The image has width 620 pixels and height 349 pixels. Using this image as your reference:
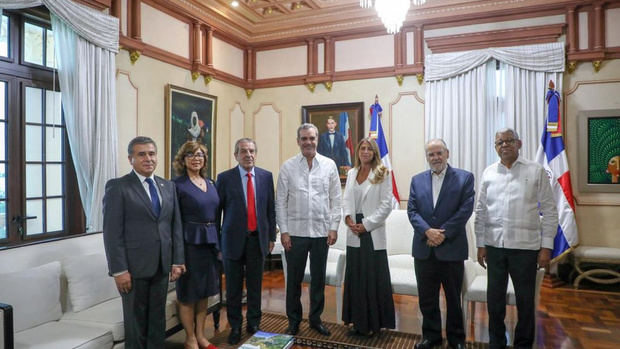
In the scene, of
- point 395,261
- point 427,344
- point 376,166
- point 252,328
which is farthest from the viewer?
point 395,261

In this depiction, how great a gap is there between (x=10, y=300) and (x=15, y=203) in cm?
132

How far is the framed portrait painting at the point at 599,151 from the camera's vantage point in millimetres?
4621

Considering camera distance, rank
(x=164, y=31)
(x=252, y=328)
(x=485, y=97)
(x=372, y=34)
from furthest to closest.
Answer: (x=372, y=34) → (x=485, y=97) → (x=164, y=31) → (x=252, y=328)

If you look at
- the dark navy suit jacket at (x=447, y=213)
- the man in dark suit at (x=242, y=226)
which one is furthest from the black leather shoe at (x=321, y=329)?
the dark navy suit jacket at (x=447, y=213)

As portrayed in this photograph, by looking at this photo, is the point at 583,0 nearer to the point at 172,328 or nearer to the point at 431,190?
the point at 431,190

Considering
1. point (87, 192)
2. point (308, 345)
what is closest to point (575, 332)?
point (308, 345)

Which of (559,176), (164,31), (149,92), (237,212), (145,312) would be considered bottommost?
(145,312)

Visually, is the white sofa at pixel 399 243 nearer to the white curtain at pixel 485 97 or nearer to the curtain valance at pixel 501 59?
the white curtain at pixel 485 97

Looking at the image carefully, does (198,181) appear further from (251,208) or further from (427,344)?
(427,344)

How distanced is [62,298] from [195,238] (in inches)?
35.8

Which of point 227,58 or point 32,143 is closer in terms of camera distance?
point 32,143

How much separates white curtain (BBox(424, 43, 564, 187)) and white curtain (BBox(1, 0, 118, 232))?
11.5 feet

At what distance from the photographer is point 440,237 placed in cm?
269

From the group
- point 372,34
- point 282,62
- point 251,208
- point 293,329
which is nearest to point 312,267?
point 293,329
